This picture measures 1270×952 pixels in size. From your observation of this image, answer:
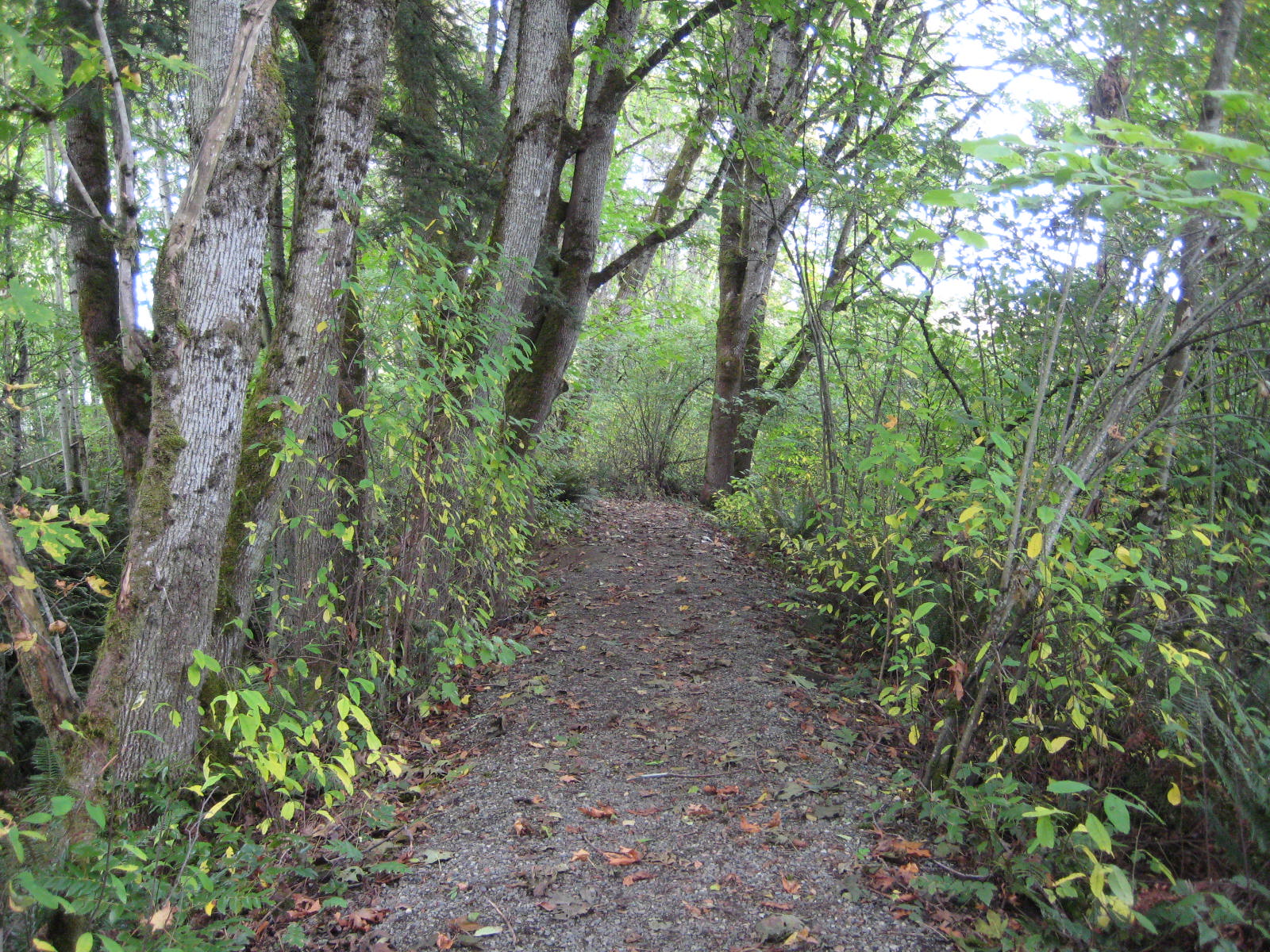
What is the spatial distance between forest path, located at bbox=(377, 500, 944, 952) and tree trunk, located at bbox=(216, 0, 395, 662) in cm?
152

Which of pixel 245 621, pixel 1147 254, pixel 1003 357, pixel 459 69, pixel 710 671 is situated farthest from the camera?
pixel 459 69

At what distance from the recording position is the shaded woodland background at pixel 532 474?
259 centimetres

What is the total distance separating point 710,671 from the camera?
5.03m

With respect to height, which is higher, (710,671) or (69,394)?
(69,394)

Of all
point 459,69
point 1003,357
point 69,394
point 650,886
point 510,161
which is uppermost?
point 459,69

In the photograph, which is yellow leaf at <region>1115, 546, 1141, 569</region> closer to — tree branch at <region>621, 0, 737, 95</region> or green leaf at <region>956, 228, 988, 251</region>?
green leaf at <region>956, 228, 988, 251</region>

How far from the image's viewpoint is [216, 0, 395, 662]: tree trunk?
3.64 metres

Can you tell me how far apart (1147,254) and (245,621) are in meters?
→ 4.29

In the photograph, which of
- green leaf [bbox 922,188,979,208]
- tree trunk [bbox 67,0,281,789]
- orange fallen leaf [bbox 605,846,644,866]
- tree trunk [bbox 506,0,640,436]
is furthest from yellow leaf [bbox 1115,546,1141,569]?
tree trunk [bbox 506,0,640,436]

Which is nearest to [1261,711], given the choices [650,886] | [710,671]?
[650,886]

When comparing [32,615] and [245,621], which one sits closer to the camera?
[32,615]

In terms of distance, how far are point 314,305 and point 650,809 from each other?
9.64 ft

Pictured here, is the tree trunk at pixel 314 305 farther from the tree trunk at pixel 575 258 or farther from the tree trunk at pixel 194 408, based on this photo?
the tree trunk at pixel 575 258

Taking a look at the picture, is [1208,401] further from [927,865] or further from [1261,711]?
[927,865]
